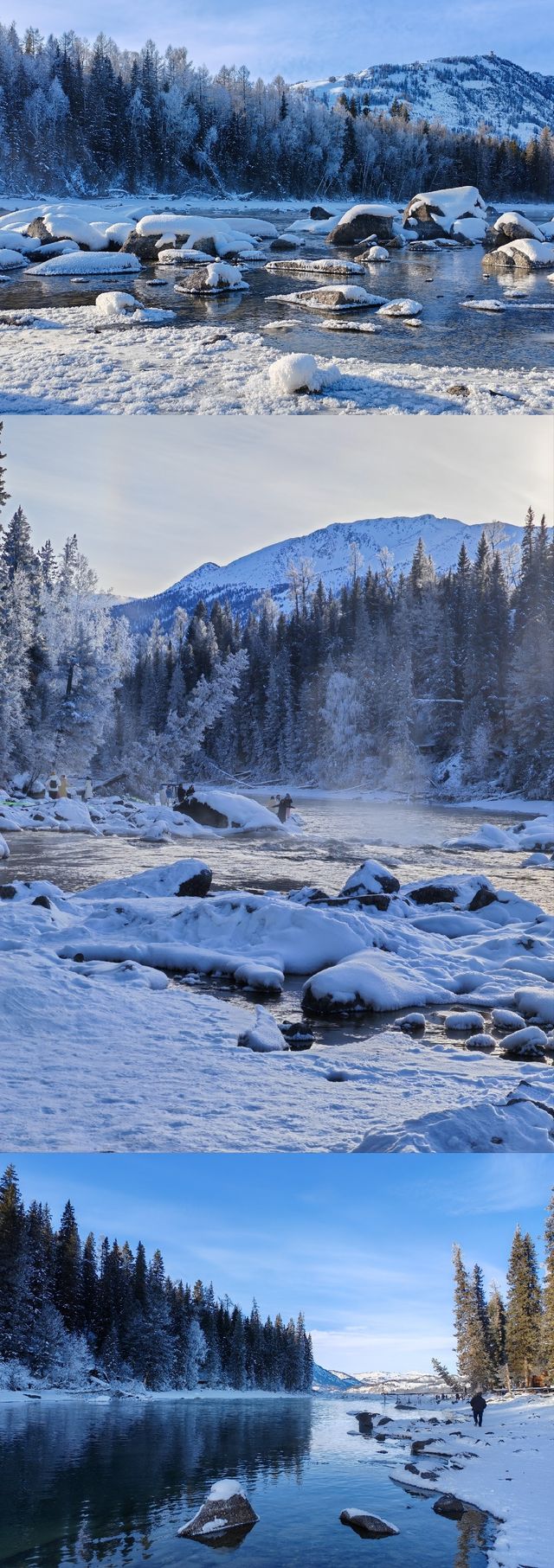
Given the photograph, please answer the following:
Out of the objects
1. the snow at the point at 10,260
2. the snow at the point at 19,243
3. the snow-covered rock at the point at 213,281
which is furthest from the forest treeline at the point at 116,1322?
the snow at the point at 19,243

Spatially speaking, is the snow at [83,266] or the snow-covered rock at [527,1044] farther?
the snow at [83,266]

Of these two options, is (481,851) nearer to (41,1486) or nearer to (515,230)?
(41,1486)

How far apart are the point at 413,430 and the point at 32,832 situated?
9.91 ft

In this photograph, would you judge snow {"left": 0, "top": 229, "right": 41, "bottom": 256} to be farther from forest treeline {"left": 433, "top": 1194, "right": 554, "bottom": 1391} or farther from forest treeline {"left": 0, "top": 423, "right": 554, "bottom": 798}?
forest treeline {"left": 433, "top": 1194, "right": 554, "bottom": 1391}

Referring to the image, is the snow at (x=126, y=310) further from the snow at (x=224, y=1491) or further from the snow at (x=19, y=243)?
the snow at (x=224, y=1491)

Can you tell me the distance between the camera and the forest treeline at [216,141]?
2050 cm

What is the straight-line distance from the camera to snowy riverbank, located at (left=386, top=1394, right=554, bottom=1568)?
5.55 meters

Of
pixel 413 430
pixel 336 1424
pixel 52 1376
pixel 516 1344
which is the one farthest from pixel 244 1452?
pixel 516 1344

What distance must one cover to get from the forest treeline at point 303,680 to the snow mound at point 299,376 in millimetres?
1781

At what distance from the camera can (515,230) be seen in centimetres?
1708

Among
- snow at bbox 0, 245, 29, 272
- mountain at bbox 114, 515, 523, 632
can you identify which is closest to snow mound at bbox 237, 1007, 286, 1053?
mountain at bbox 114, 515, 523, 632

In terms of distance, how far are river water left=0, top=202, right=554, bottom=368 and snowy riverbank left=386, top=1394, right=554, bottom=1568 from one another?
8228mm

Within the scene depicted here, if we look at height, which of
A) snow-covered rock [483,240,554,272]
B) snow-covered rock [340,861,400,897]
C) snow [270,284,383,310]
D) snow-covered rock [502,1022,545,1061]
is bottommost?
snow-covered rock [502,1022,545,1061]

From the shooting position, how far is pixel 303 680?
500 cm
